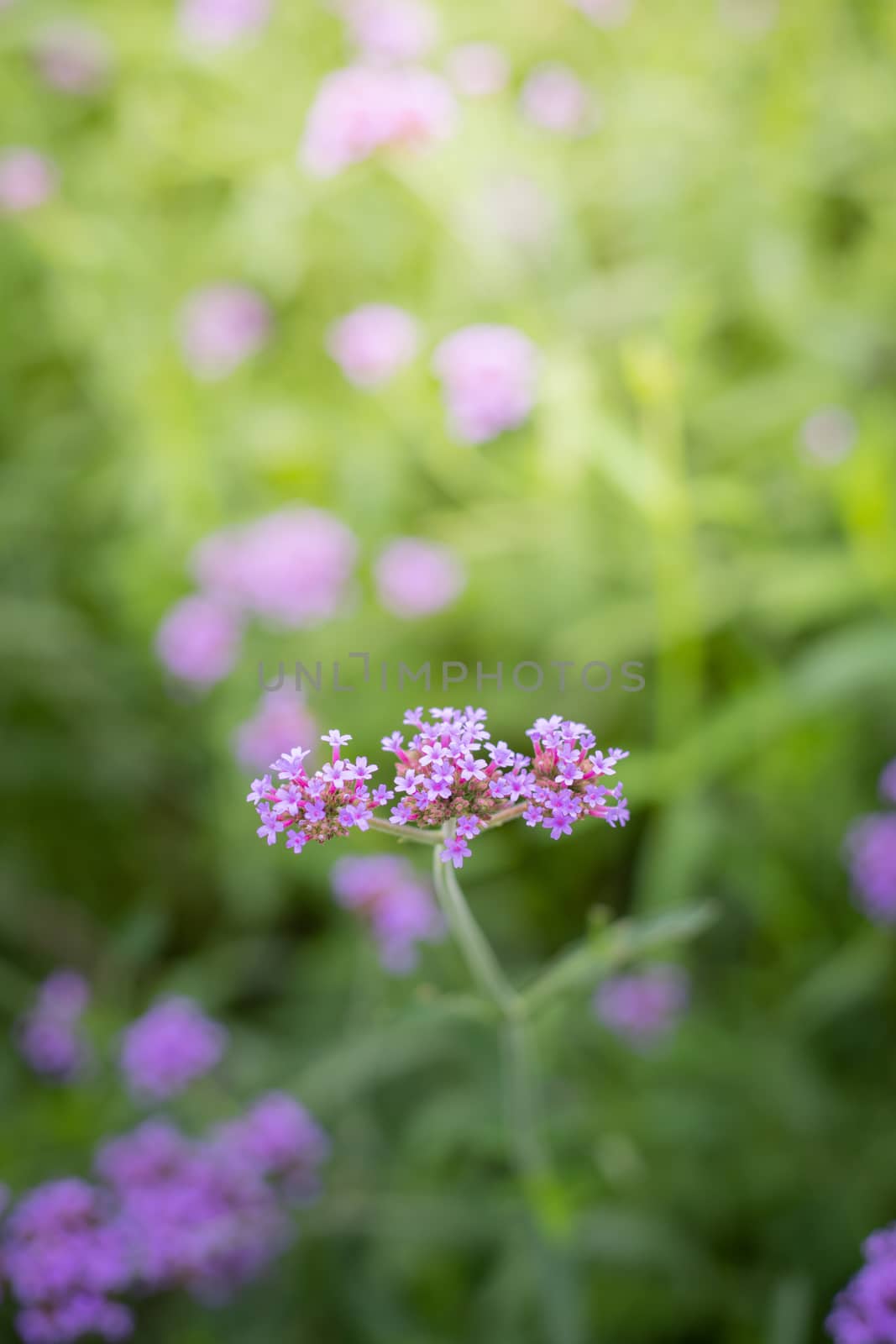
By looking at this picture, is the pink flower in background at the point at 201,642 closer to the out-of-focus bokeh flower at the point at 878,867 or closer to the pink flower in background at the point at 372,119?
the pink flower in background at the point at 372,119

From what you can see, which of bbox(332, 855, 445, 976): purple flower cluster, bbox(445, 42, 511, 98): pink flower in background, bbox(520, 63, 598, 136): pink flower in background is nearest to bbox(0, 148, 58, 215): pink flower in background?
bbox(445, 42, 511, 98): pink flower in background

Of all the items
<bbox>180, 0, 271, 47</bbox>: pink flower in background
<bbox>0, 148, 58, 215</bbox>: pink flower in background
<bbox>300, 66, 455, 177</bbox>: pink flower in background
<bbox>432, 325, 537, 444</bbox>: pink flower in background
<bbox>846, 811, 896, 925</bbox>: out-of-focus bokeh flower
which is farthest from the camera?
<bbox>180, 0, 271, 47</bbox>: pink flower in background

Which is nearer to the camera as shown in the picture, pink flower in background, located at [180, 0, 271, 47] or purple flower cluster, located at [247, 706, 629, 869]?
purple flower cluster, located at [247, 706, 629, 869]

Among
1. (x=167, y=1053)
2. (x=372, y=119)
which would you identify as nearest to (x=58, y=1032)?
Result: (x=167, y=1053)

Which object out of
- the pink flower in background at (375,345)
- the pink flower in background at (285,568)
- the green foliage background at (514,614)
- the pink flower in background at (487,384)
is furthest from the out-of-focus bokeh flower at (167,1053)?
the pink flower in background at (375,345)

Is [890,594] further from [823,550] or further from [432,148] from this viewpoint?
[432,148]

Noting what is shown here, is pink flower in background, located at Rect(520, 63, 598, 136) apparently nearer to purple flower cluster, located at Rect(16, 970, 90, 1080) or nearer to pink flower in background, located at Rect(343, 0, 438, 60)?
pink flower in background, located at Rect(343, 0, 438, 60)
